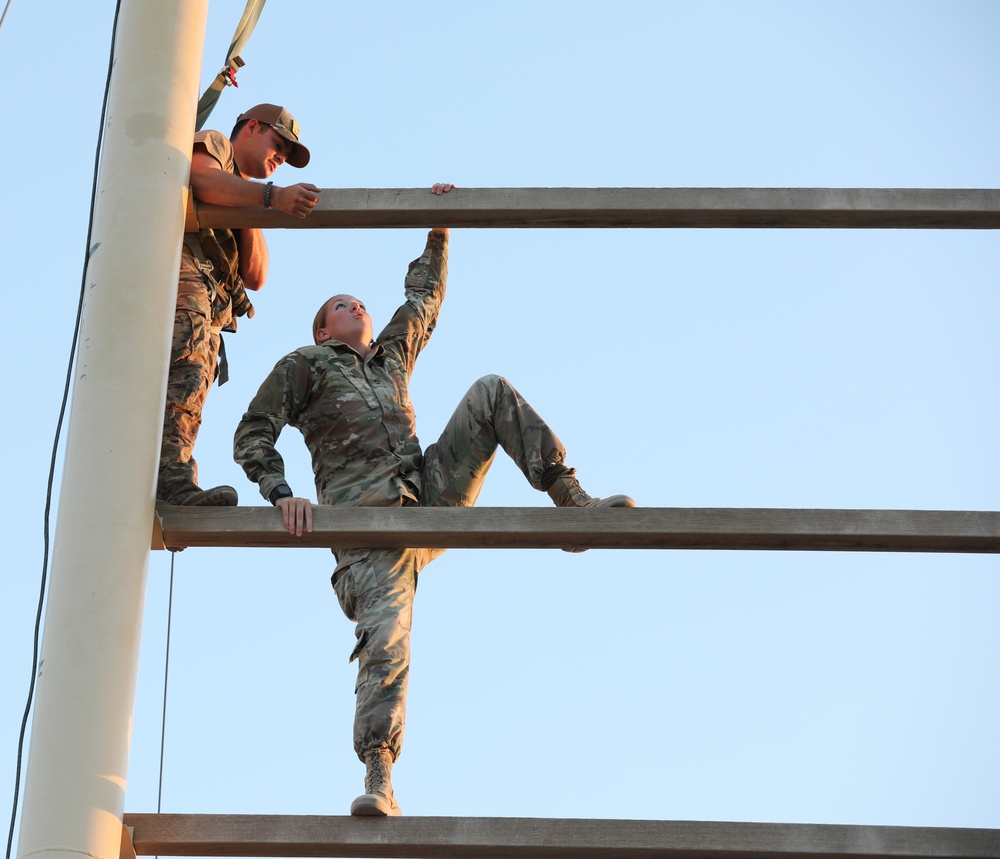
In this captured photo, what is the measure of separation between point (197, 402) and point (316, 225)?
0.89 metres

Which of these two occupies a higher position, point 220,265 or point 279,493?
point 220,265

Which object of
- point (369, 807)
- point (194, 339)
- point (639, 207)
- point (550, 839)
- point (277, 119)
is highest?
point (277, 119)

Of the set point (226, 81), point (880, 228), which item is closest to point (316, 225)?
point (226, 81)

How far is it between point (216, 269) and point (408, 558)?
1.54 meters

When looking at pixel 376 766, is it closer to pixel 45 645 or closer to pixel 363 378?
pixel 45 645

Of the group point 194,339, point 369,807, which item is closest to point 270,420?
point 194,339

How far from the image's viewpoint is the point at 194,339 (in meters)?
7.39

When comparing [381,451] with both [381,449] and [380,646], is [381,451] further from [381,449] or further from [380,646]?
[380,646]

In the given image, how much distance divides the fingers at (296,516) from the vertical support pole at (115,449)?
0.43 m

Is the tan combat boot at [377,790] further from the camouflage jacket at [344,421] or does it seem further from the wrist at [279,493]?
the camouflage jacket at [344,421]

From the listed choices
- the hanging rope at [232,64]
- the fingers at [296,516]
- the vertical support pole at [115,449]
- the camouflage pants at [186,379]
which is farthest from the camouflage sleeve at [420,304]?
the fingers at [296,516]

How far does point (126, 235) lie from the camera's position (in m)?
6.55

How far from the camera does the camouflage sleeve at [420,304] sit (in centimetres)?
805

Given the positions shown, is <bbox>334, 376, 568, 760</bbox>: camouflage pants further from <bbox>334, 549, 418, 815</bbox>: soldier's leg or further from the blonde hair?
the blonde hair
